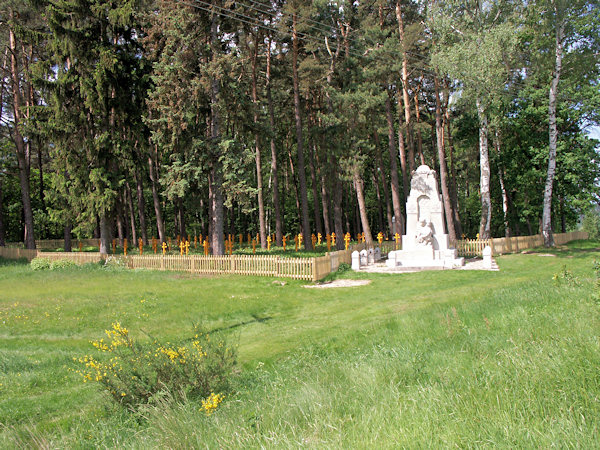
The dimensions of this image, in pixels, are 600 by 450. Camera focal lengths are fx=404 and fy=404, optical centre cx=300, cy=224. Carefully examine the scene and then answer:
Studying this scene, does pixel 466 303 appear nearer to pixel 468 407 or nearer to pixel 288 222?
pixel 468 407

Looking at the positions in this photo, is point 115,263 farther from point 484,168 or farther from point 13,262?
point 484,168

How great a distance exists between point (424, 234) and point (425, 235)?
7cm

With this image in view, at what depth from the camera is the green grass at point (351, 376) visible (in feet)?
10.1

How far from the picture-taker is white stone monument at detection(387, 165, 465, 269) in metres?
19.9

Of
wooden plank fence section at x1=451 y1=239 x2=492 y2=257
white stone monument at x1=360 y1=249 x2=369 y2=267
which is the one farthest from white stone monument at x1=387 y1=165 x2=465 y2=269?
wooden plank fence section at x1=451 y1=239 x2=492 y2=257

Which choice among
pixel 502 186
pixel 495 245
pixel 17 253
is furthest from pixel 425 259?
pixel 17 253

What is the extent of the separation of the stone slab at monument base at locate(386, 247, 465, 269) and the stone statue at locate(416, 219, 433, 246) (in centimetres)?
36

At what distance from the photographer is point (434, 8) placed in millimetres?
23891

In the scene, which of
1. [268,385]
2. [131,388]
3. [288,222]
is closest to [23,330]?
[131,388]

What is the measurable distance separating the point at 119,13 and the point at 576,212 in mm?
37492

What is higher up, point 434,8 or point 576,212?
point 434,8

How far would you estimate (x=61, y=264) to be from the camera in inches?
885

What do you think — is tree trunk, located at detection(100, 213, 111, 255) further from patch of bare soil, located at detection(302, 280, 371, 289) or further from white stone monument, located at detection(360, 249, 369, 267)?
white stone monument, located at detection(360, 249, 369, 267)

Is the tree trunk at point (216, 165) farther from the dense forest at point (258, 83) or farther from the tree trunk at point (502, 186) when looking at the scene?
the tree trunk at point (502, 186)
